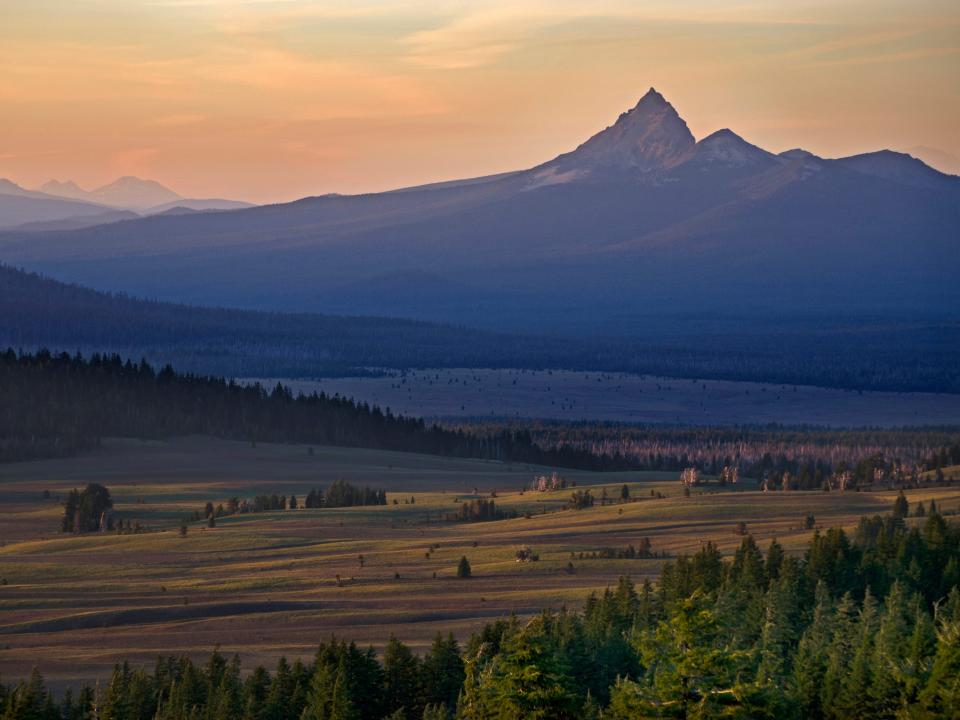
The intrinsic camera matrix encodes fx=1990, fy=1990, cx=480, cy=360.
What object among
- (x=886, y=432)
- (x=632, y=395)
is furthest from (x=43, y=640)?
(x=632, y=395)

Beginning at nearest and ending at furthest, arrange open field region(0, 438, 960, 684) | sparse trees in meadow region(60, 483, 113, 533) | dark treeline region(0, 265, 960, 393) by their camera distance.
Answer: open field region(0, 438, 960, 684) < sparse trees in meadow region(60, 483, 113, 533) < dark treeline region(0, 265, 960, 393)

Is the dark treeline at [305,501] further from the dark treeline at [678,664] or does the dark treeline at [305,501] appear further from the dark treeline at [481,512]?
the dark treeline at [678,664]

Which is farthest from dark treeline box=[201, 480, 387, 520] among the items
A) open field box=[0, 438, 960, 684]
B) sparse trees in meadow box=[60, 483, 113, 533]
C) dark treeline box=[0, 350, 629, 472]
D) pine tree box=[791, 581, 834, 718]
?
pine tree box=[791, 581, 834, 718]

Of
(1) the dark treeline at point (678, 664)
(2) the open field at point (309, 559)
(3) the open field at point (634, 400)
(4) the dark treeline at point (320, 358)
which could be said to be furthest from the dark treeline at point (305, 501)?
(4) the dark treeline at point (320, 358)

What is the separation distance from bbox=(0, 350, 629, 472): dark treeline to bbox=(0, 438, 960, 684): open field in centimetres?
1496

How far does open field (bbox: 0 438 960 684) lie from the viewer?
46375 mm

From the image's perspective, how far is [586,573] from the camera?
177 feet

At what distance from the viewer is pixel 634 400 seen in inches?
6289

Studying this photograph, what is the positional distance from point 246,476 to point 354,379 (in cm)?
7528

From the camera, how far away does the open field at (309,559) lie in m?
46.4

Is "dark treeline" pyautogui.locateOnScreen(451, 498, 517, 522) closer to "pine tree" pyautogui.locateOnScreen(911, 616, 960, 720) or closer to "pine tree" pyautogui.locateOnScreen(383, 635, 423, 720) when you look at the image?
"pine tree" pyautogui.locateOnScreen(383, 635, 423, 720)

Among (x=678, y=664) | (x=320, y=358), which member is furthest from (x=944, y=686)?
(x=320, y=358)

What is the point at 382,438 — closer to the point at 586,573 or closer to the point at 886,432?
the point at 886,432

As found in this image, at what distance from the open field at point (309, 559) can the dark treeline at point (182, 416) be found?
49.1ft
